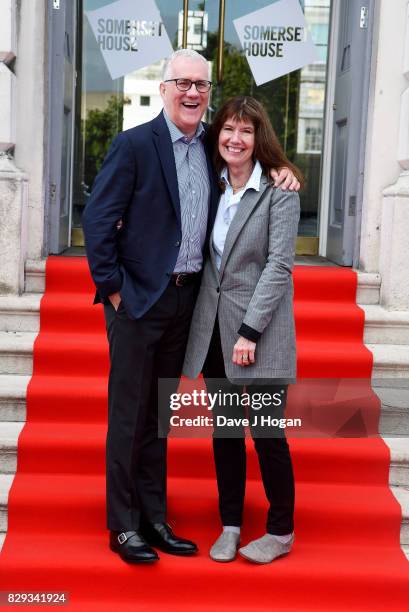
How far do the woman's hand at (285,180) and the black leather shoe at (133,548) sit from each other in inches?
58.8

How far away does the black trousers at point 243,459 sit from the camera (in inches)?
128

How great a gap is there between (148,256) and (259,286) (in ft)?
1.45

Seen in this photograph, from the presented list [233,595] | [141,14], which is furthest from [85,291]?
[141,14]

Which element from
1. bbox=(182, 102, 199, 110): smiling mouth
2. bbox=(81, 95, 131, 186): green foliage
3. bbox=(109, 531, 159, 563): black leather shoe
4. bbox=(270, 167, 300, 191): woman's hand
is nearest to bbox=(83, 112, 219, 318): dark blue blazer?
bbox=(182, 102, 199, 110): smiling mouth

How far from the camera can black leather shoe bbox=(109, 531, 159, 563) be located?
131 inches

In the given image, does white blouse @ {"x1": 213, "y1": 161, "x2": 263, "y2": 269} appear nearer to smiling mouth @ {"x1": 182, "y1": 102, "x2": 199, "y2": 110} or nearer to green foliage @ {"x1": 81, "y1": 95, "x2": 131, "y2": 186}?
smiling mouth @ {"x1": 182, "y1": 102, "x2": 199, "y2": 110}

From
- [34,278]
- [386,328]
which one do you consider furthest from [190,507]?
[34,278]

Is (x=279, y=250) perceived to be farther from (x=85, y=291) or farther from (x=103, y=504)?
(x=85, y=291)

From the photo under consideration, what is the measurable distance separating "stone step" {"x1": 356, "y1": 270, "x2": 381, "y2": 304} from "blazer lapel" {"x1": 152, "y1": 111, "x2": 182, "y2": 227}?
6.85 feet

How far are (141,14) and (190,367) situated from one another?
3.96 meters

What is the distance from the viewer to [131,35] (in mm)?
6418

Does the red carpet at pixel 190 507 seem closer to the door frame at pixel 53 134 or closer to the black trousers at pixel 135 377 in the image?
the black trousers at pixel 135 377

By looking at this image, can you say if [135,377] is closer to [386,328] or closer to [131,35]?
[386,328]

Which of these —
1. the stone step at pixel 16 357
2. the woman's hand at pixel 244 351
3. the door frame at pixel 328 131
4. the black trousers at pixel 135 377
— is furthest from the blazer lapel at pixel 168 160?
the door frame at pixel 328 131
